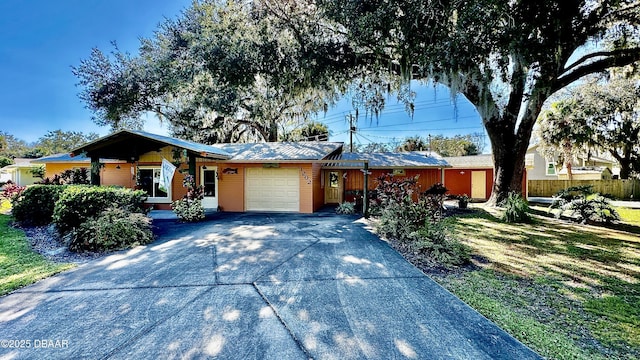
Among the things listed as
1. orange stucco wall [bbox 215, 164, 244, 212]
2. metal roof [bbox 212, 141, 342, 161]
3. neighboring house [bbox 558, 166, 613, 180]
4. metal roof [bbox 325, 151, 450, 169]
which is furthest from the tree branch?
neighboring house [bbox 558, 166, 613, 180]

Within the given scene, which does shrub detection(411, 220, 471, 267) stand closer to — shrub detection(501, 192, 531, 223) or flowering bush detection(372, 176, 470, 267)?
flowering bush detection(372, 176, 470, 267)

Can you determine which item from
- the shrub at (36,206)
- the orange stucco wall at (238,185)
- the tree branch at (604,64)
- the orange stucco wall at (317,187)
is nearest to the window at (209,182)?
the orange stucco wall at (238,185)

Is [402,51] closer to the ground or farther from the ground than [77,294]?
farther from the ground

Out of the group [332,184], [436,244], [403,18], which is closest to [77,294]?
[436,244]

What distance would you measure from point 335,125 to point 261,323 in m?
24.1

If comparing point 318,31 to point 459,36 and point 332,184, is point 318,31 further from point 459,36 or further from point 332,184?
point 332,184

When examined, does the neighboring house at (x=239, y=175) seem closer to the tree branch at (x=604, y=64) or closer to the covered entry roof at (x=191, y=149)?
the covered entry roof at (x=191, y=149)

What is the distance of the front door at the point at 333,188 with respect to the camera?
593 inches

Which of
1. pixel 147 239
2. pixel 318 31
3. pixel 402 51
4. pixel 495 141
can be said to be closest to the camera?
pixel 147 239

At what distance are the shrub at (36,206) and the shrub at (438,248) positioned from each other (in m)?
10.1

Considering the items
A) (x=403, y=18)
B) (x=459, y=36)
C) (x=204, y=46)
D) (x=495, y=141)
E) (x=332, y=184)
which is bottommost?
(x=332, y=184)

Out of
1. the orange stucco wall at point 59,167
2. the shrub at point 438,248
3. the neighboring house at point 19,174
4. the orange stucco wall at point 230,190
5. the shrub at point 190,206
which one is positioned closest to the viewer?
the shrub at point 438,248

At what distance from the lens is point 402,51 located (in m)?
7.54

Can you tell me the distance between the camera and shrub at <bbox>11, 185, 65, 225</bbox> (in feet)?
27.2
